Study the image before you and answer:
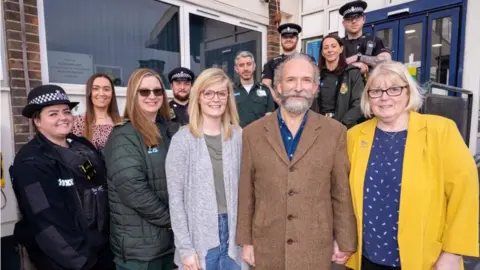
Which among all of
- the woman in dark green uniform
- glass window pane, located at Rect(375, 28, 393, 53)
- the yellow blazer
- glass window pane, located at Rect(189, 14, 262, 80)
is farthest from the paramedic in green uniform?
glass window pane, located at Rect(375, 28, 393, 53)

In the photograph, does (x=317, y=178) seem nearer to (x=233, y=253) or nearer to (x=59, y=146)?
(x=233, y=253)

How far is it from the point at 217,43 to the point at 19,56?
9.37 feet

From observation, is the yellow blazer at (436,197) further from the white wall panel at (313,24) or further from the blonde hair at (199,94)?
the white wall panel at (313,24)

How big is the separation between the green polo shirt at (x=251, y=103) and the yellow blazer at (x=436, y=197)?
2187 millimetres

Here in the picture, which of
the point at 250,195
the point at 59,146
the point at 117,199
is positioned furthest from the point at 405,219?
the point at 59,146

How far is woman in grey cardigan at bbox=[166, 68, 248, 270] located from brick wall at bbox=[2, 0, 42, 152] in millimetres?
2264

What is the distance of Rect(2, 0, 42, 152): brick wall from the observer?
3.05 metres

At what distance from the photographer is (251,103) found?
12.1 ft

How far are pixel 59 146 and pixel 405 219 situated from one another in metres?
2.00

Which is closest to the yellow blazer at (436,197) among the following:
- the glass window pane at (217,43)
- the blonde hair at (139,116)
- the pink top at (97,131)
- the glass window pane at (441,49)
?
the blonde hair at (139,116)

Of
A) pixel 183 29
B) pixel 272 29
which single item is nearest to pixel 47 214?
pixel 183 29

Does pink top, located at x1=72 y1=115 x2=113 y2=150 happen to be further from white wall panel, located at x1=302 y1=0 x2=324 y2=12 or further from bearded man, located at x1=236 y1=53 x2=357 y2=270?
white wall panel, located at x1=302 y1=0 x2=324 y2=12

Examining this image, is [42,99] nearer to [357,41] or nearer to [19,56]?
[19,56]

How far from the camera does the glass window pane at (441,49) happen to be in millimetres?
5289
